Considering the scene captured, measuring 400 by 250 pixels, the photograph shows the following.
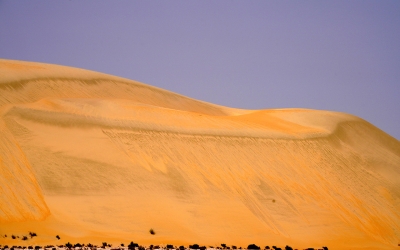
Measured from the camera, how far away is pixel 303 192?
3375 cm

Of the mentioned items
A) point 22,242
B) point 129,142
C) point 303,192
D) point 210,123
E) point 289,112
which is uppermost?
point 289,112

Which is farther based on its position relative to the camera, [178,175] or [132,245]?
[178,175]

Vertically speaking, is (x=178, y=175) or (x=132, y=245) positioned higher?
(x=178, y=175)

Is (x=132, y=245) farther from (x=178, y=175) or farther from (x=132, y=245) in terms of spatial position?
(x=178, y=175)

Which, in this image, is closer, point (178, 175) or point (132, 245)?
point (132, 245)

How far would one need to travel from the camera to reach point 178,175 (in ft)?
103

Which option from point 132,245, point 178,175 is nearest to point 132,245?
point 132,245

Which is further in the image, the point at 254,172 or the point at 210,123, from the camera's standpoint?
the point at 210,123

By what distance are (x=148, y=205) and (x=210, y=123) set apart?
35.0 feet

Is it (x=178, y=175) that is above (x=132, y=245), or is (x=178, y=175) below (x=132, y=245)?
above

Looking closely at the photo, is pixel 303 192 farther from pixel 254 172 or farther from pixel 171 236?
pixel 171 236

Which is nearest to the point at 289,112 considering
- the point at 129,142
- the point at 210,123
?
the point at 210,123

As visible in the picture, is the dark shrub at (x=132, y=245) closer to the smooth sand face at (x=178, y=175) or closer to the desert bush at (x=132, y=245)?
the desert bush at (x=132, y=245)

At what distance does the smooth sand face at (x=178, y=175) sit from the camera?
2686 cm
